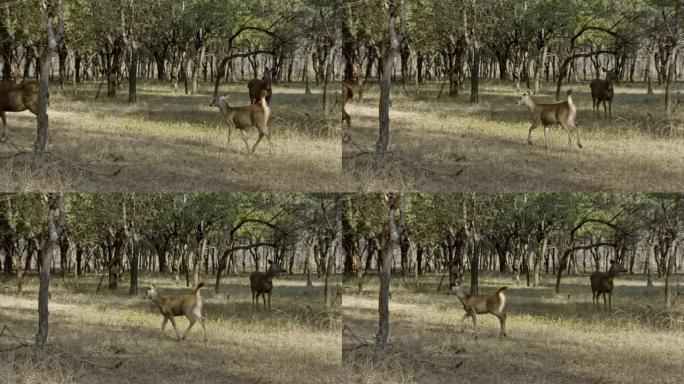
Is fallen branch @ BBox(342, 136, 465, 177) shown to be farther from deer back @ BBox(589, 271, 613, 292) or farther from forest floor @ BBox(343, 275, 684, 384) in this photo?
deer back @ BBox(589, 271, 613, 292)

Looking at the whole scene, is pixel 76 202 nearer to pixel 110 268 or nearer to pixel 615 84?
pixel 110 268

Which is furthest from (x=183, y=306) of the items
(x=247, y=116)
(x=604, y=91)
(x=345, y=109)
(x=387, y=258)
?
(x=604, y=91)

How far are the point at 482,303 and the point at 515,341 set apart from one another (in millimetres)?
718

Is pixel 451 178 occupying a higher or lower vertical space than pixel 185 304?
higher

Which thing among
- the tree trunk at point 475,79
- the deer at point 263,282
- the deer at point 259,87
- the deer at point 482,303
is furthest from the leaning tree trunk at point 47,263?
the tree trunk at point 475,79

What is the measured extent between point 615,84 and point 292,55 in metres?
4.52

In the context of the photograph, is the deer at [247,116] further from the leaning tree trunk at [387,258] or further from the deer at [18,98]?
the deer at [18,98]

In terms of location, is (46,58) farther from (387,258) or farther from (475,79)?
(475,79)

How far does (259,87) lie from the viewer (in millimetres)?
15492

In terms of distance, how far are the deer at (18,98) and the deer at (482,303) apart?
21.4 ft

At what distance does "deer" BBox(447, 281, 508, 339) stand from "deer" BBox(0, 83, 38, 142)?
6.52 meters

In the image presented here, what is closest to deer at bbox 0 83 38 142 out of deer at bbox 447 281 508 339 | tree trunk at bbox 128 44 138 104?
tree trunk at bbox 128 44 138 104

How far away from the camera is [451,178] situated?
49.1 feet

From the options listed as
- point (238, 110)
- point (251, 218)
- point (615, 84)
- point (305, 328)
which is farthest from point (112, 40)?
point (615, 84)
